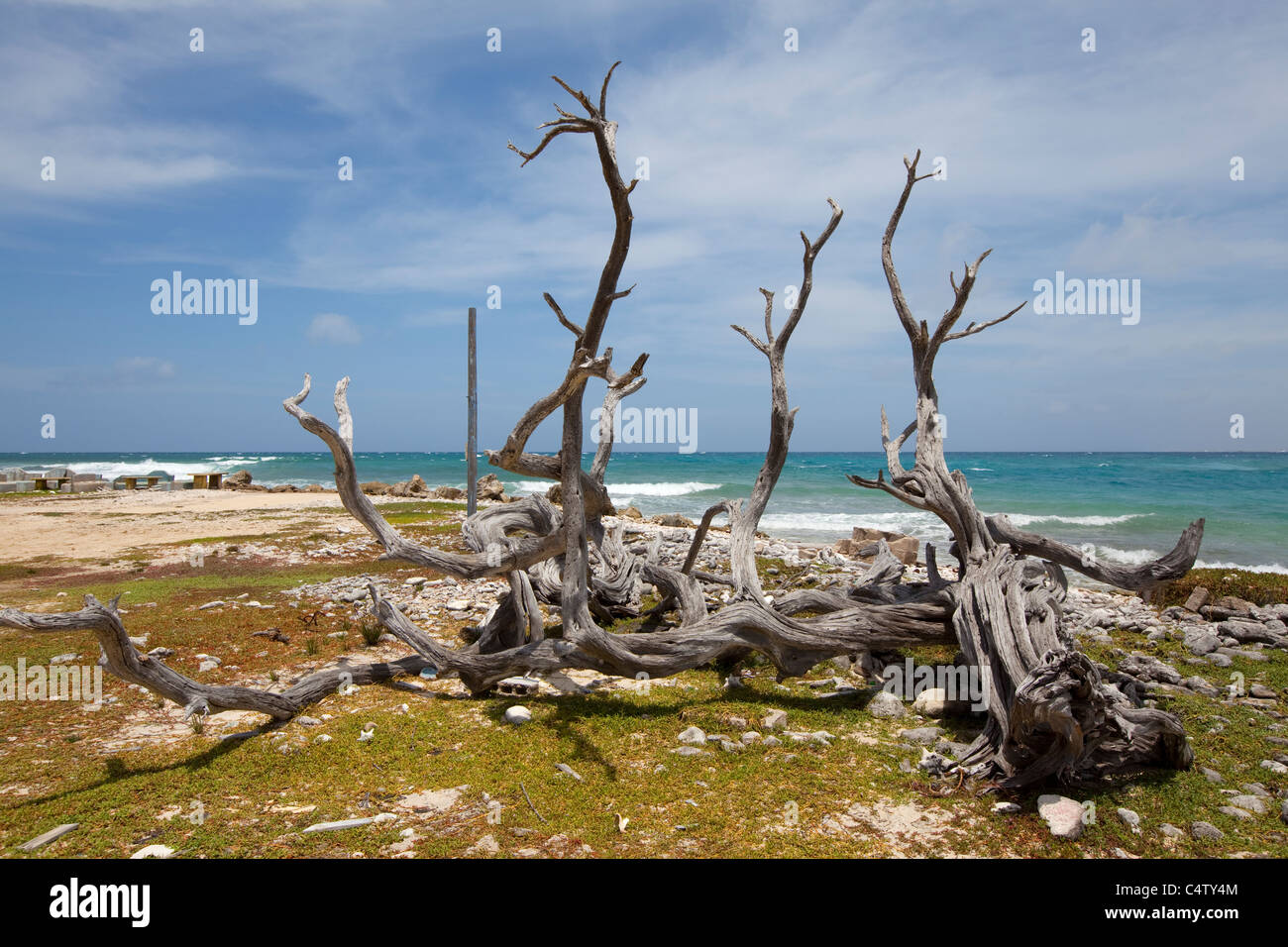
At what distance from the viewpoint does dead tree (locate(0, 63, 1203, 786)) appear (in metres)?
4.95

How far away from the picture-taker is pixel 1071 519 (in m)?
30.0

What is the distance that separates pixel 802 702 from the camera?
6754mm

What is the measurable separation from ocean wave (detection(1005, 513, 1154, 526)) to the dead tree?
2455 centimetres

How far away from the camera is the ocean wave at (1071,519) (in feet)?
93.3

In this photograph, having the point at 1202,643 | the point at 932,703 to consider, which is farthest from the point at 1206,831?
the point at 1202,643

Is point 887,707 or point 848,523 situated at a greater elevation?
point 887,707

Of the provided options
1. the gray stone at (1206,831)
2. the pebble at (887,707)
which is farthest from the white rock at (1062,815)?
the pebble at (887,707)

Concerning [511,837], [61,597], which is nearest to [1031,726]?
[511,837]

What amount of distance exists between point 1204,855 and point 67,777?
7.40m

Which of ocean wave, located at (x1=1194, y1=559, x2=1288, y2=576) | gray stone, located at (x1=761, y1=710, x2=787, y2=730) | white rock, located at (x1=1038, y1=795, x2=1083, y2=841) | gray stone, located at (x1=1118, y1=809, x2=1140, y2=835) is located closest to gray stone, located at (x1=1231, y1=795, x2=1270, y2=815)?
gray stone, located at (x1=1118, y1=809, x2=1140, y2=835)

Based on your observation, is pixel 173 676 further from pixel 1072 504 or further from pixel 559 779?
pixel 1072 504

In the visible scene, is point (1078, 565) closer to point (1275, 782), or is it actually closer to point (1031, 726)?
point (1275, 782)

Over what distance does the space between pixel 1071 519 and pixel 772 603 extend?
28.0 metres

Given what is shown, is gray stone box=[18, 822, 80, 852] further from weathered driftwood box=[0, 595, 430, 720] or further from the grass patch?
the grass patch
